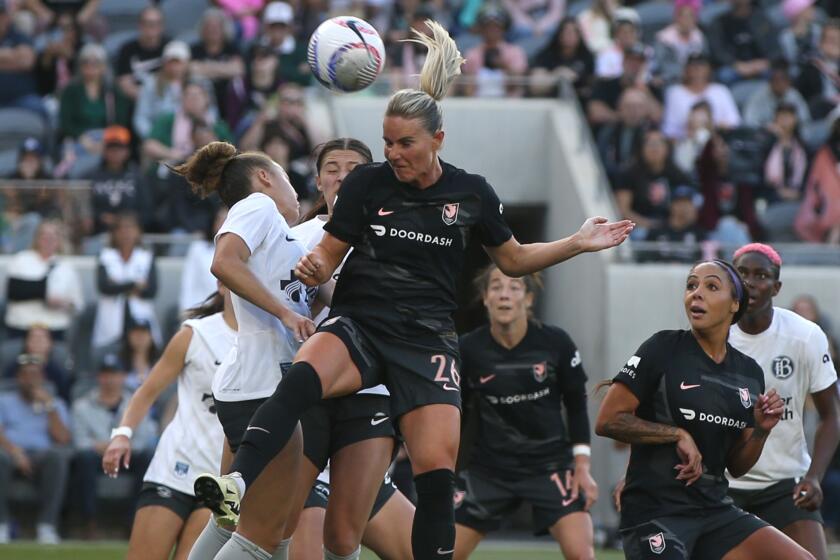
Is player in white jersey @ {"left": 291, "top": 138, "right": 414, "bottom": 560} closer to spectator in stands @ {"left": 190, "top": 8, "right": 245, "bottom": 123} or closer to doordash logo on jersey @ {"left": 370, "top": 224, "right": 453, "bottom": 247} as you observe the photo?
doordash logo on jersey @ {"left": 370, "top": 224, "right": 453, "bottom": 247}

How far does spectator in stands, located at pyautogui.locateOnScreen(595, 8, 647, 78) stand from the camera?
16500 mm

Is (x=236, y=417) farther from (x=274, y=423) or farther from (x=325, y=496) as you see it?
(x=325, y=496)

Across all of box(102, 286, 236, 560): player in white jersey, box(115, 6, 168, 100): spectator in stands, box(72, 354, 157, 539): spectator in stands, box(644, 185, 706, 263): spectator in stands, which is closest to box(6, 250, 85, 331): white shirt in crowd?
box(72, 354, 157, 539): spectator in stands

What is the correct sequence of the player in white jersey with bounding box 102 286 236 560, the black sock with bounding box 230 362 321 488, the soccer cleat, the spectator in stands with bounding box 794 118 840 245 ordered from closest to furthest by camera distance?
the soccer cleat < the black sock with bounding box 230 362 321 488 < the player in white jersey with bounding box 102 286 236 560 < the spectator in stands with bounding box 794 118 840 245

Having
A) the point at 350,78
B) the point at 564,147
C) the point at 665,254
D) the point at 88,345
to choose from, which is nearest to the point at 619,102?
the point at 564,147

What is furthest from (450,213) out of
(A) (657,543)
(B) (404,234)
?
(A) (657,543)

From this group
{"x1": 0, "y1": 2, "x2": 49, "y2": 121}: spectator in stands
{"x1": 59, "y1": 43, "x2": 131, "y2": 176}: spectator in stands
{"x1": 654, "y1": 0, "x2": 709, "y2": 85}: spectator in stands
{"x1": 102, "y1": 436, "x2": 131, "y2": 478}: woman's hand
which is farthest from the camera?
{"x1": 654, "y1": 0, "x2": 709, "y2": 85}: spectator in stands

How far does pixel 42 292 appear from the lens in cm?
1351

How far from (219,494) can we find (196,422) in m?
2.17

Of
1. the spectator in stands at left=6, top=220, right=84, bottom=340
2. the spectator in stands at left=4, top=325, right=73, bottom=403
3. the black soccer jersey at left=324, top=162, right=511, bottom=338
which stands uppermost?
the black soccer jersey at left=324, top=162, right=511, bottom=338

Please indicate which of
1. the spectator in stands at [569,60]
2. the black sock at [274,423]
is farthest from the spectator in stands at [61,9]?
the black sock at [274,423]

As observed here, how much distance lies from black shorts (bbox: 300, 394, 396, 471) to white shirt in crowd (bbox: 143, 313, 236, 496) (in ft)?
3.96

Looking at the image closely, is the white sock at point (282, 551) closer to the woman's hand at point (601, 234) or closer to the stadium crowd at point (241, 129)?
the woman's hand at point (601, 234)

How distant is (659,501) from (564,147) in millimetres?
9049
